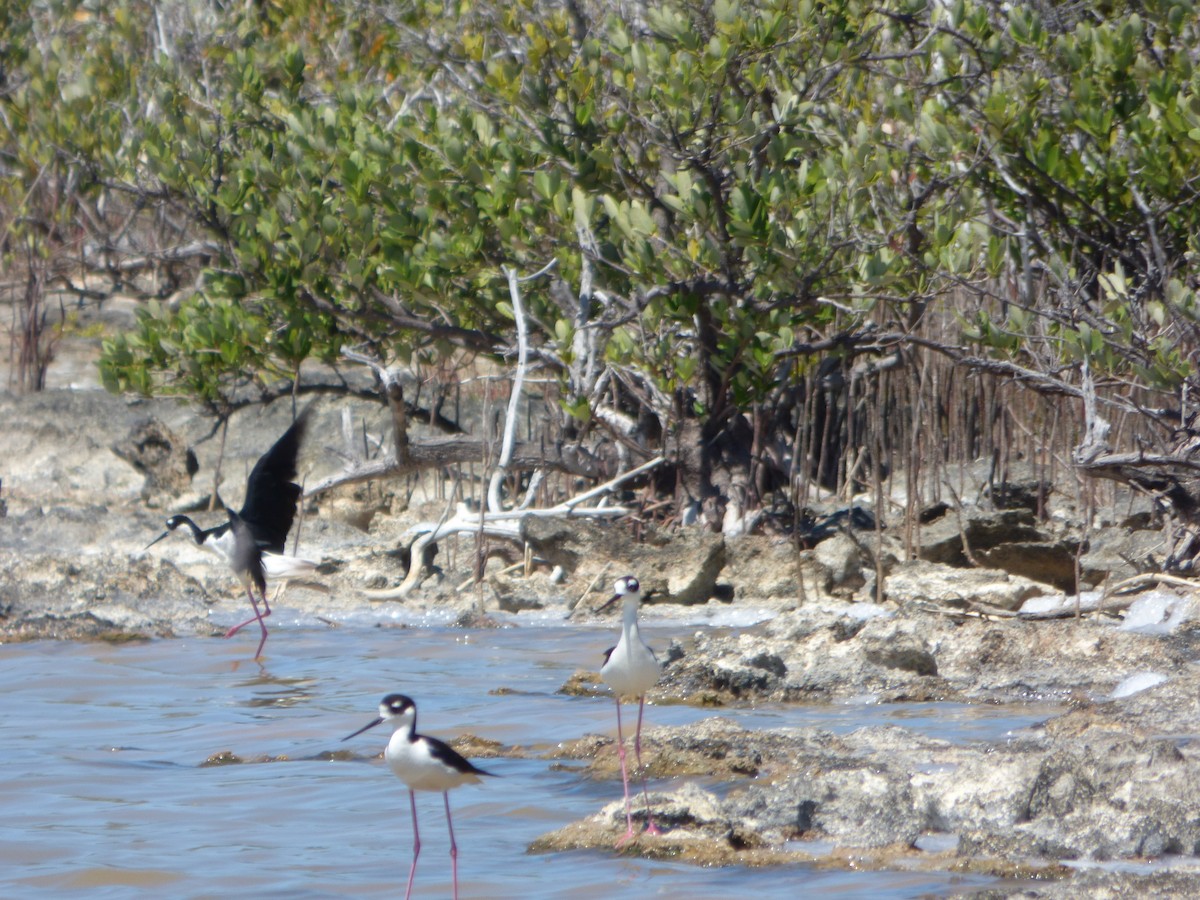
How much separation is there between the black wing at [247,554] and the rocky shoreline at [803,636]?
1.74 feet

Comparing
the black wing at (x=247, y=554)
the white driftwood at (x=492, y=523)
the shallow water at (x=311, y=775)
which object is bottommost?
the shallow water at (x=311, y=775)

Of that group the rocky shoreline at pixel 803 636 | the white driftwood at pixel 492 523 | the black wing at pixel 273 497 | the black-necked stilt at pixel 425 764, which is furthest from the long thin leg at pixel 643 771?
the black wing at pixel 273 497

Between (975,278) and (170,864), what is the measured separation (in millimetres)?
6236

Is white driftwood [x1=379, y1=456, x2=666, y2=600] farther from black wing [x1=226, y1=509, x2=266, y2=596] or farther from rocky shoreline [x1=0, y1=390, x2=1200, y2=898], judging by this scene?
black wing [x1=226, y1=509, x2=266, y2=596]

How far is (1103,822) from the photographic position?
4012 millimetres

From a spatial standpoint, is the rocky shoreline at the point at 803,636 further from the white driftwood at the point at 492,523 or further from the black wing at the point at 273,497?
the black wing at the point at 273,497

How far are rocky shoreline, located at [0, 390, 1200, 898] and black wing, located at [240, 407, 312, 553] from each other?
0.77 meters

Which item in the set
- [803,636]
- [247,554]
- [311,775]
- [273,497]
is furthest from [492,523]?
[311,775]

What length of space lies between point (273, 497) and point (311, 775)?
13.3 ft

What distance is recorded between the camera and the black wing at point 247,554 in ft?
30.8

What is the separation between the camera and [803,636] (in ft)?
22.6

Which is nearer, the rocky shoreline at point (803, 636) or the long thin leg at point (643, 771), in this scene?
the rocky shoreline at point (803, 636)

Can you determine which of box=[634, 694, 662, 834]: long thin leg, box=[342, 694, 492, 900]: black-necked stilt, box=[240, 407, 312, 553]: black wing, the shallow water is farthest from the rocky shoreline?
box=[240, 407, 312, 553]: black wing

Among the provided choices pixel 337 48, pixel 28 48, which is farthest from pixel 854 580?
pixel 28 48
